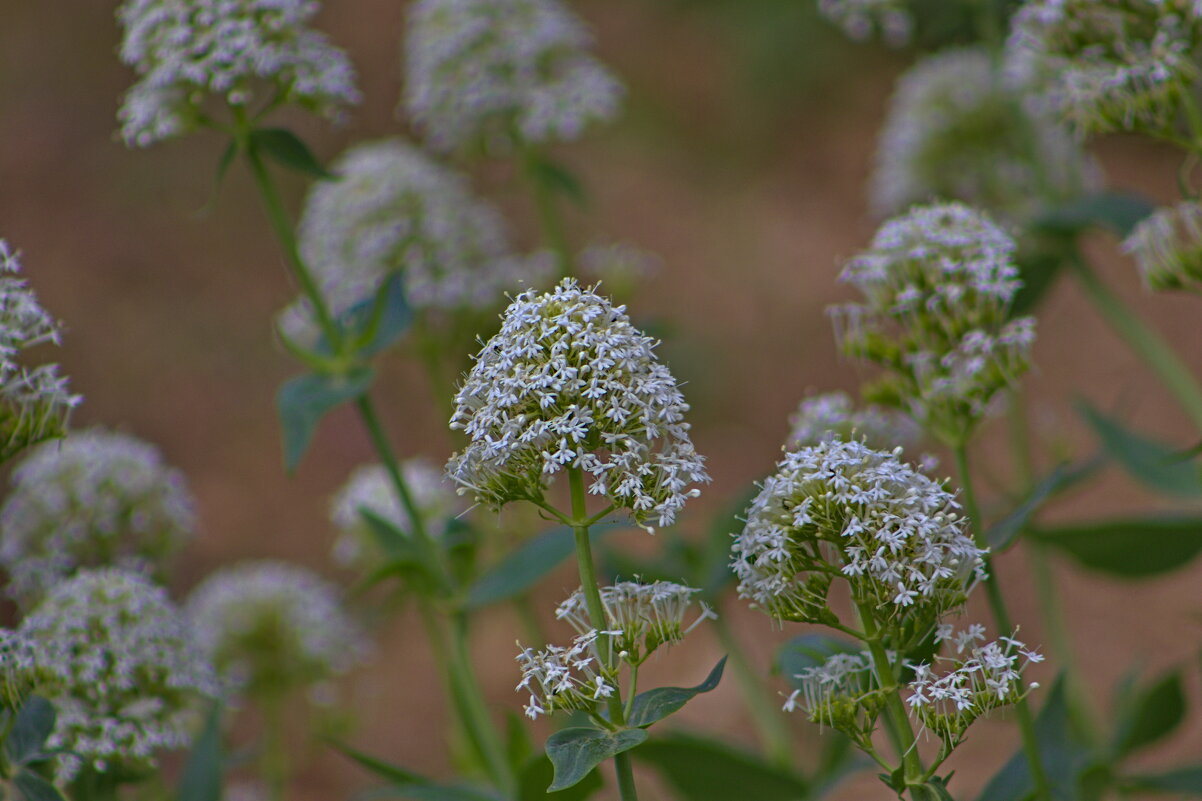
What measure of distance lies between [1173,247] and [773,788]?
5.35 feet

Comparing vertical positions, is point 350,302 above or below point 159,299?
below

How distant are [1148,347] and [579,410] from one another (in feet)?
8.10

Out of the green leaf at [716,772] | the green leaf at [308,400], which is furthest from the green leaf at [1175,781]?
the green leaf at [308,400]

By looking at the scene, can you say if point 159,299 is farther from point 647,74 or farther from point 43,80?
point 647,74

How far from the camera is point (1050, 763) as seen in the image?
8.40ft

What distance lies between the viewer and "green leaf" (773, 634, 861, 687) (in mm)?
2324

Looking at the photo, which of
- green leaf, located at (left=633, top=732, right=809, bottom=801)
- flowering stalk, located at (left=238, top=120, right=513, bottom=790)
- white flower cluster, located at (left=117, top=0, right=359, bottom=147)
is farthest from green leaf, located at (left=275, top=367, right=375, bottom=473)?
green leaf, located at (left=633, top=732, right=809, bottom=801)

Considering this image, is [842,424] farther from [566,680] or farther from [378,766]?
[378,766]

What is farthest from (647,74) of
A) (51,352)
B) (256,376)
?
(51,352)

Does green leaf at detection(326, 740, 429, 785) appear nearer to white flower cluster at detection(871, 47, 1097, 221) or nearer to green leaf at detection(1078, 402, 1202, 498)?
green leaf at detection(1078, 402, 1202, 498)

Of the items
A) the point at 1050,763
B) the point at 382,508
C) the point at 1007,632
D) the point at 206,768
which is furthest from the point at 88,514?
the point at 1050,763

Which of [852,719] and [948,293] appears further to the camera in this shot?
[948,293]

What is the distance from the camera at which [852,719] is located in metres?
1.97

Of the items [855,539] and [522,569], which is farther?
Answer: [522,569]
